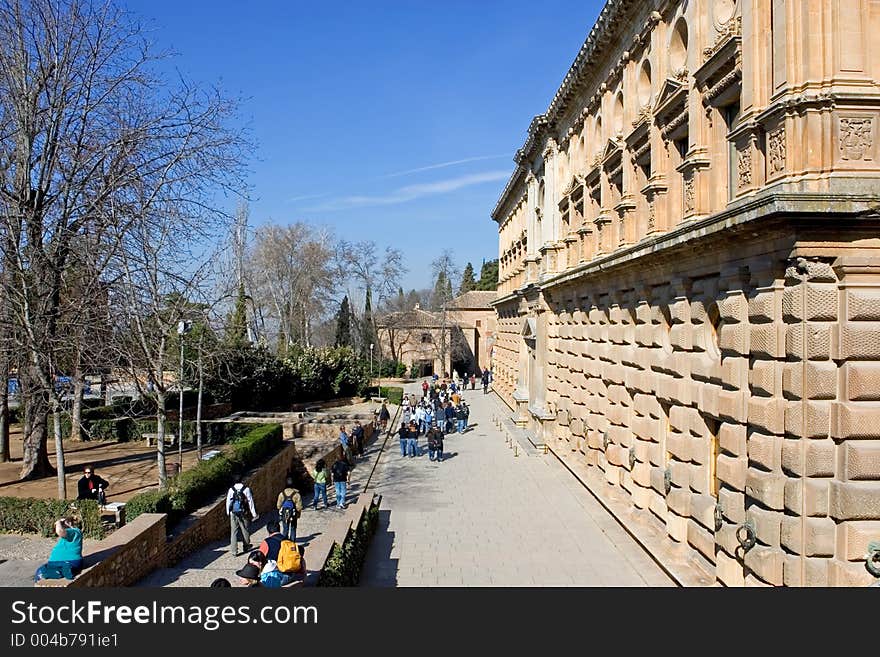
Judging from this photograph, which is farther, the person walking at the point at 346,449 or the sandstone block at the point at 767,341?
the person walking at the point at 346,449

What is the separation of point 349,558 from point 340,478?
6838mm

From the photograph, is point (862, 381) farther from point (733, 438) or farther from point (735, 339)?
point (733, 438)

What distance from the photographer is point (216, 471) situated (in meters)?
16.3

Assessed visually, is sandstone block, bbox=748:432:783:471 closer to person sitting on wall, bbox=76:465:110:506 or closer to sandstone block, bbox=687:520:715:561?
sandstone block, bbox=687:520:715:561

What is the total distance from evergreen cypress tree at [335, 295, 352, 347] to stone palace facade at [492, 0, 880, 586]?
3845 cm

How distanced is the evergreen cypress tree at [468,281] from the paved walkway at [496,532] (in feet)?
277

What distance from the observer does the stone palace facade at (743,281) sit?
809 centimetres

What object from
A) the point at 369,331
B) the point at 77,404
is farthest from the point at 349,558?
the point at 369,331

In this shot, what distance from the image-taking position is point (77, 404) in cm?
2122

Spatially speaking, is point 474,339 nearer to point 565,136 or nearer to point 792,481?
point 565,136

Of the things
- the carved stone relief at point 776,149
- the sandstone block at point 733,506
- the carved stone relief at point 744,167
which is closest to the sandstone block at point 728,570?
the sandstone block at point 733,506

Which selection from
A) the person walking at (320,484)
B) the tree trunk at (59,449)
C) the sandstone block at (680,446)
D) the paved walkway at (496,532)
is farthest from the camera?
the person walking at (320,484)

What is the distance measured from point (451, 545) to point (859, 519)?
23.4 ft

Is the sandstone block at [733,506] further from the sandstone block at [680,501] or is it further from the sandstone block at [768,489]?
the sandstone block at [680,501]
